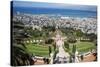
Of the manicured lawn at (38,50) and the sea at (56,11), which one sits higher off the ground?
the sea at (56,11)

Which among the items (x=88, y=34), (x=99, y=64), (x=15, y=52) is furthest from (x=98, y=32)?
(x=15, y=52)

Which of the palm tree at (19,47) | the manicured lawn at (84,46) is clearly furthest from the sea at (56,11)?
the manicured lawn at (84,46)

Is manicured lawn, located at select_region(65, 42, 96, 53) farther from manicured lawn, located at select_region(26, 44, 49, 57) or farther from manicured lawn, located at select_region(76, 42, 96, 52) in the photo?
manicured lawn, located at select_region(26, 44, 49, 57)

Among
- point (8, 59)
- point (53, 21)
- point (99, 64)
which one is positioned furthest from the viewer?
point (99, 64)

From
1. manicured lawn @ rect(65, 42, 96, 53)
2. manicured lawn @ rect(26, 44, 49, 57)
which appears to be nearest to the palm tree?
manicured lawn @ rect(26, 44, 49, 57)

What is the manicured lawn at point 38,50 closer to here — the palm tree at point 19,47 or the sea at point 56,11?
the palm tree at point 19,47

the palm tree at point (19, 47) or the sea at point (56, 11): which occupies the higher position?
the sea at point (56, 11)

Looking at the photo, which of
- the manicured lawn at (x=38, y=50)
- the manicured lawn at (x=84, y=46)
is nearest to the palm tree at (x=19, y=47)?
the manicured lawn at (x=38, y=50)

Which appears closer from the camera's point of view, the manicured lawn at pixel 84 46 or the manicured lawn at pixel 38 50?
the manicured lawn at pixel 38 50

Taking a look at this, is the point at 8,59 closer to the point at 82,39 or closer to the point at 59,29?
the point at 59,29
